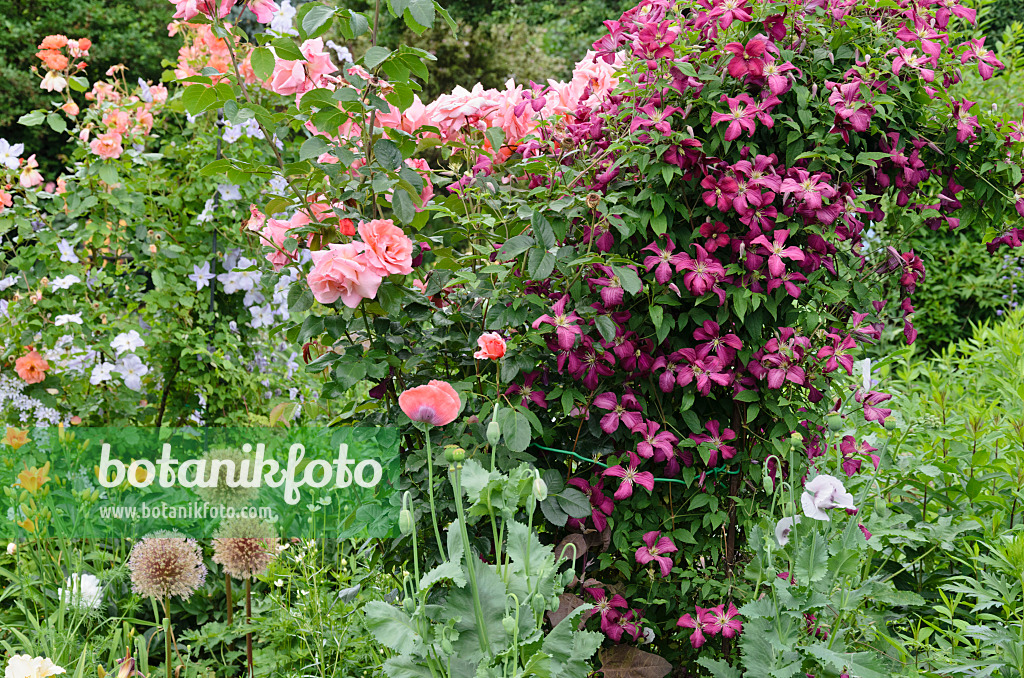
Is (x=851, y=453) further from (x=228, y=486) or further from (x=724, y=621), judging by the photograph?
(x=228, y=486)

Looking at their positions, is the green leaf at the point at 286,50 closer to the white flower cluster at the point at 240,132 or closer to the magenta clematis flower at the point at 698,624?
the white flower cluster at the point at 240,132

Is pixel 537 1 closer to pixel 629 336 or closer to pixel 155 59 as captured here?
pixel 155 59

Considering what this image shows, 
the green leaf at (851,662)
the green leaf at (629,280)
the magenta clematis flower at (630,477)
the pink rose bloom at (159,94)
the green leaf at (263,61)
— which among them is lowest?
the green leaf at (851,662)

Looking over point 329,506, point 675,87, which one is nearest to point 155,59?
point 329,506

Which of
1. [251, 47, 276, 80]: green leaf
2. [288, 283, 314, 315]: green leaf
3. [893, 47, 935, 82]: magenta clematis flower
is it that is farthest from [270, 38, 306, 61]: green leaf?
[893, 47, 935, 82]: magenta clematis flower

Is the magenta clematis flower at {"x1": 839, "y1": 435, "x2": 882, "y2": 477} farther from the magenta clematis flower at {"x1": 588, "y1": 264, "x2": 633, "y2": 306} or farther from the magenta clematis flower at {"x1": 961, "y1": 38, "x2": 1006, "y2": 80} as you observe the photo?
the magenta clematis flower at {"x1": 961, "y1": 38, "x2": 1006, "y2": 80}

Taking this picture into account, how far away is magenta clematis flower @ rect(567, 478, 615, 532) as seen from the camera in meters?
1.57

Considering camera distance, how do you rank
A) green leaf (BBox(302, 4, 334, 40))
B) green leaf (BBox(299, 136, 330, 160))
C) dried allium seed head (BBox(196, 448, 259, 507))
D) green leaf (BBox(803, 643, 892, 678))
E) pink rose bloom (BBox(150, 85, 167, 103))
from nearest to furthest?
1. green leaf (BBox(803, 643, 892, 678))
2. green leaf (BBox(302, 4, 334, 40))
3. green leaf (BBox(299, 136, 330, 160))
4. dried allium seed head (BBox(196, 448, 259, 507))
5. pink rose bloom (BBox(150, 85, 167, 103))

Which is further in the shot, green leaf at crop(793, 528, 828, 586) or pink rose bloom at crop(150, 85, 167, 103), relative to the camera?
pink rose bloom at crop(150, 85, 167, 103)

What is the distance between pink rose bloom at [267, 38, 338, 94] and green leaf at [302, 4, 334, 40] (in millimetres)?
184

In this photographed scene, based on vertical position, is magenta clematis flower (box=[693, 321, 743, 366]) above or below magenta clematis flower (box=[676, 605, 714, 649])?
above

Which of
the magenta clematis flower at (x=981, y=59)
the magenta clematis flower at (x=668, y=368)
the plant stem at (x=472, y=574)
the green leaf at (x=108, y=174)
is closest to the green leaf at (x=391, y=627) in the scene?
the plant stem at (x=472, y=574)

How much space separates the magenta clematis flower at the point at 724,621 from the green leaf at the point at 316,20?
53.3 inches

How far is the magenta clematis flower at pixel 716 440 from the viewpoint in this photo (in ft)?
5.03
